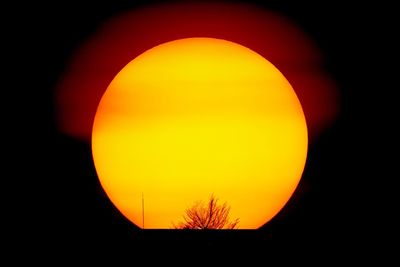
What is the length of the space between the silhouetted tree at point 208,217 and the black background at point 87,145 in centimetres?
45

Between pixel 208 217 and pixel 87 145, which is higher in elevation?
pixel 87 145

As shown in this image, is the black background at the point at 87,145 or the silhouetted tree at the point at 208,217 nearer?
the silhouetted tree at the point at 208,217

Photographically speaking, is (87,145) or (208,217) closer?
(208,217)

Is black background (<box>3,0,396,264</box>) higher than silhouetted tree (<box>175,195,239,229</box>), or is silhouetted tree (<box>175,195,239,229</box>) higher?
black background (<box>3,0,396,264</box>)

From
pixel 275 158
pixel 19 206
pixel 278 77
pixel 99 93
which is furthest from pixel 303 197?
pixel 19 206

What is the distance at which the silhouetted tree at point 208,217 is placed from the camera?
427 centimetres

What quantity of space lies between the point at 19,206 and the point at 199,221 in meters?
1.47

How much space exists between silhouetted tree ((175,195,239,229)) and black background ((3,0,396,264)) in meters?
0.45

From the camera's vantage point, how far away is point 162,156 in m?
4.47

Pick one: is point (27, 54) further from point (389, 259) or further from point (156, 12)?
point (389, 259)

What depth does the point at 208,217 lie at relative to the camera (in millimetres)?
4262

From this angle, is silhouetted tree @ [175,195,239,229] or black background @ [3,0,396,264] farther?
black background @ [3,0,396,264]

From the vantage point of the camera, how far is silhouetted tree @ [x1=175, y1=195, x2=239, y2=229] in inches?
168

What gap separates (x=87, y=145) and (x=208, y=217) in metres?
1.28
